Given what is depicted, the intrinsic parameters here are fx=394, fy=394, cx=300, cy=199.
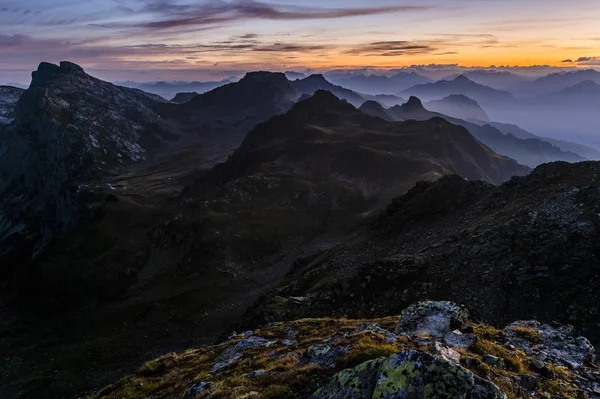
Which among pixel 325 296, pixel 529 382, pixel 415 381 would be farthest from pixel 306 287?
pixel 415 381

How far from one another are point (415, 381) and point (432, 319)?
41.1ft

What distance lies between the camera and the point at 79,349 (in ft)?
239

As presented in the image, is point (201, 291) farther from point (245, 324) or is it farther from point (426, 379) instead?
point (426, 379)

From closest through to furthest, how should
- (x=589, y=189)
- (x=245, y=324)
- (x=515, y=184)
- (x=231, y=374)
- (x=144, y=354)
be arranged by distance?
(x=231, y=374)
(x=589, y=189)
(x=245, y=324)
(x=515, y=184)
(x=144, y=354)

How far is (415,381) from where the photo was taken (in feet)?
44.4

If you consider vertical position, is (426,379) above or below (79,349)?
above

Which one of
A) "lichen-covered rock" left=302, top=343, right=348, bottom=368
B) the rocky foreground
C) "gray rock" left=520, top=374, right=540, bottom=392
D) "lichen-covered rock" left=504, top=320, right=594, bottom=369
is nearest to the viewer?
Result: the rocky foreground

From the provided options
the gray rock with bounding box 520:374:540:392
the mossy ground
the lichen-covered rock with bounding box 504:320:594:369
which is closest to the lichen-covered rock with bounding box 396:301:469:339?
the mossy ground

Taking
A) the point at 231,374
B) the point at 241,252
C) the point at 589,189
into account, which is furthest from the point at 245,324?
the point at 241,252

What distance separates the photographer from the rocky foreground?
1385 centimetres

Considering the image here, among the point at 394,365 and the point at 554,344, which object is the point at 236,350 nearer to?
the point at 394,365

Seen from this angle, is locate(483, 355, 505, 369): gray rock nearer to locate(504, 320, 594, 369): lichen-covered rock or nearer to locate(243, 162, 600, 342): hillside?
locate(504, 320, 594, 369): lichen-covered rock

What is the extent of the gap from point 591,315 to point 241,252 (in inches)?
3404

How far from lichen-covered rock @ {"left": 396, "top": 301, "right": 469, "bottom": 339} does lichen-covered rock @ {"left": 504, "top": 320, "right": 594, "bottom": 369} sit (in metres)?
3.01
